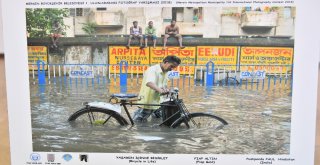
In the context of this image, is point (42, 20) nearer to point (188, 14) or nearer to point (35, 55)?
point (35, 55)

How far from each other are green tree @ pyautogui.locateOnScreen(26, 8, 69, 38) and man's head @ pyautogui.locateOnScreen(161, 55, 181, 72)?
16.0 inches

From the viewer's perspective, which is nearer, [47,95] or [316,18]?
[316,18]

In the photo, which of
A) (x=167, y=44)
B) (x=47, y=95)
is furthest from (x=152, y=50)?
(x=47, y=95)

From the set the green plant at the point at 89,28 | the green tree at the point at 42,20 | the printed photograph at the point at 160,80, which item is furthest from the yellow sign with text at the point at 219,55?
the green tree at the point at 42,20

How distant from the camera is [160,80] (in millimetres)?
1183

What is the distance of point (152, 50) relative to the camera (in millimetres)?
1159

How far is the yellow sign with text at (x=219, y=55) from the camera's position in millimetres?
1153

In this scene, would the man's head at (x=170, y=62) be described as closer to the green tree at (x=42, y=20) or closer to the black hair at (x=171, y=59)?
the black hair at (x=171, y=59)

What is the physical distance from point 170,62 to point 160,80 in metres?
0.08

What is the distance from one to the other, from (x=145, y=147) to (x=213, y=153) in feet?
0.91

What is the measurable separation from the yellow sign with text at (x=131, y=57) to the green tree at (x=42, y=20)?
21cm

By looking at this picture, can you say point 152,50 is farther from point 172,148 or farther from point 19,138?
point 19,138

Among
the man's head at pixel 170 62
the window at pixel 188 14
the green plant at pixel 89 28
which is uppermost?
the window at pixel 188 14

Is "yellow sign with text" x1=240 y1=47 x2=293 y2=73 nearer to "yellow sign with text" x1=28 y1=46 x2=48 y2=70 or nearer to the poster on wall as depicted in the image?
the poster on wall
